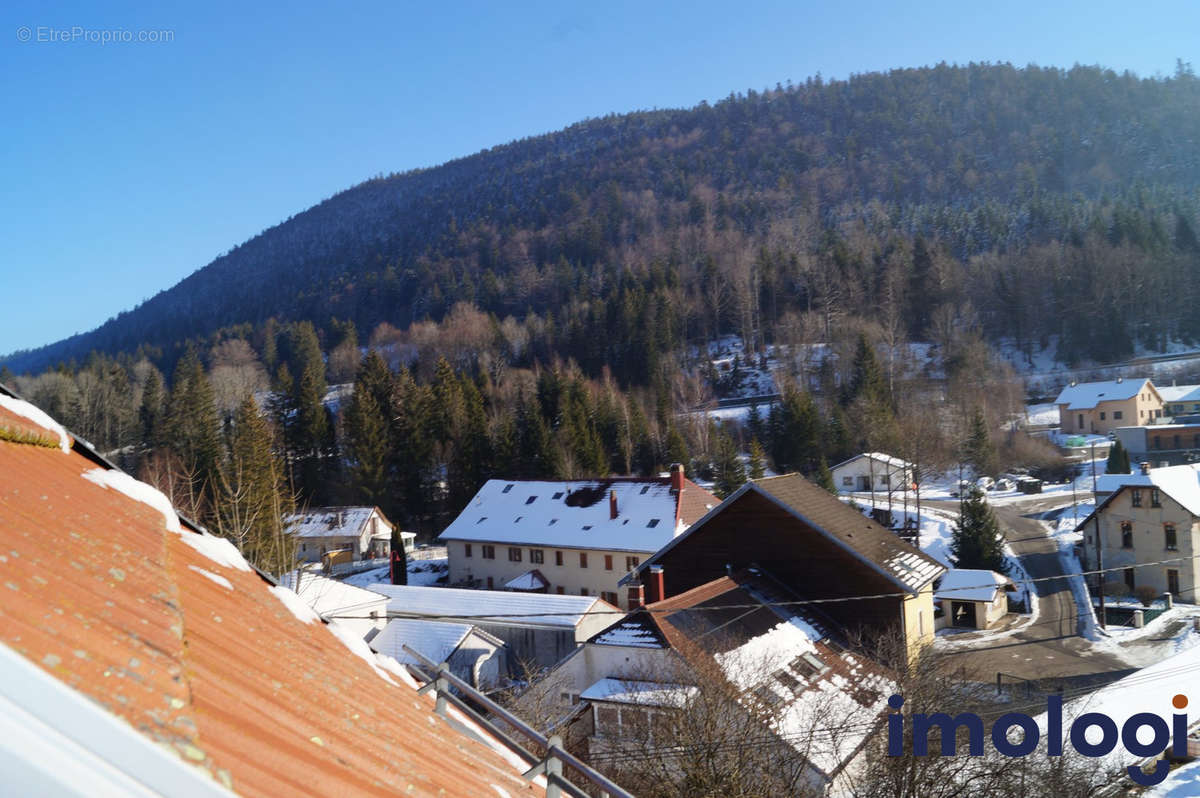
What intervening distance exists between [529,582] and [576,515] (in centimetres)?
381

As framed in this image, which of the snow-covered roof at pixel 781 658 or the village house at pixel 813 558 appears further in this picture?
the village house at pixel 813 558

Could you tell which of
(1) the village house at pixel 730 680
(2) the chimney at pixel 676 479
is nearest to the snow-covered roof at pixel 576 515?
(2) the chimney at pixel 676 479

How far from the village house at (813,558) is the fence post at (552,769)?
48.1 feet

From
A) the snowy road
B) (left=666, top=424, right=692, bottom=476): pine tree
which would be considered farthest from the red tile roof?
(left=666, top=424, right=692, bottom=476): pine tree

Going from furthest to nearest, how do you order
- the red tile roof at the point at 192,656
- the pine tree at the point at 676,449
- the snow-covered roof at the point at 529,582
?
the pine tree at the point at 676,449 < the snow-covered roof at the point at 529,582 < the red tile roof at the point at 192,656

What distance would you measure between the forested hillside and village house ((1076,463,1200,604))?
145 feet

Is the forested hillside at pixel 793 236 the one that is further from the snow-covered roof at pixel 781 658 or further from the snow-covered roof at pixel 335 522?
the snow-covered roof at pixel 781 658

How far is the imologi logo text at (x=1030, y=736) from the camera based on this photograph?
9859mm

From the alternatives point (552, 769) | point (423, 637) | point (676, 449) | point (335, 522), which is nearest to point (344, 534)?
point (335, 522)

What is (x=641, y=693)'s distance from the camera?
1286 cm

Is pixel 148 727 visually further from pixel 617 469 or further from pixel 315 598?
pixel 617 469

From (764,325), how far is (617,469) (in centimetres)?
3890

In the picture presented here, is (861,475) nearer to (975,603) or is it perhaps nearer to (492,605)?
(975,603)

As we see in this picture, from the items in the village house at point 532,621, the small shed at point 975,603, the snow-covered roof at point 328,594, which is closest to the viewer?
the snow-covered roof at point 328,594
